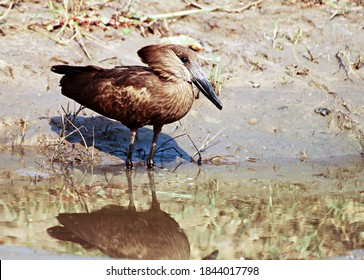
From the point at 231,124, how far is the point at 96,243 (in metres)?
3.46

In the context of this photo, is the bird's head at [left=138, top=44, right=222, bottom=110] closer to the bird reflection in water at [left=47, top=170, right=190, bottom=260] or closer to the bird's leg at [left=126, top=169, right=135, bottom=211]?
the bird's leg at [left=126, top=169, right=135, bottom=211]

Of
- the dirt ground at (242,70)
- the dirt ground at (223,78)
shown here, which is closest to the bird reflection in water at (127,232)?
the dirt ground at (223,78)

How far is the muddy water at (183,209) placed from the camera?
4.79 meters

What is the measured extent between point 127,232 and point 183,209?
2.30ft

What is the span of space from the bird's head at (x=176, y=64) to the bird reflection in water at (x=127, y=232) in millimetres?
1533

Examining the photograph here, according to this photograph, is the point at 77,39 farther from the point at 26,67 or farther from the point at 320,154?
the point at 320,154

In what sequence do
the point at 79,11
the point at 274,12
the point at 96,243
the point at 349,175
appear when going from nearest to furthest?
1. the point at 96,243
2. the point at 349,175
3. the point at 79,11
4. the point at 274,12

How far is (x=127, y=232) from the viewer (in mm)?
5074

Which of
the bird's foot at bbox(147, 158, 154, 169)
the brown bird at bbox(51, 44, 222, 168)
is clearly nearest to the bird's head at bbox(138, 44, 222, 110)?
the brown bird at bbox(51, 44, 222, 168)

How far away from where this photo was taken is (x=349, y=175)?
7.09 metres

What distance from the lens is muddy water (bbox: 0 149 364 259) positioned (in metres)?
4.79

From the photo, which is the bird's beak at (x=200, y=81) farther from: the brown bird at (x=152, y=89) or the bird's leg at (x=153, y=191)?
the bird's leg at (x=153, y=191)
